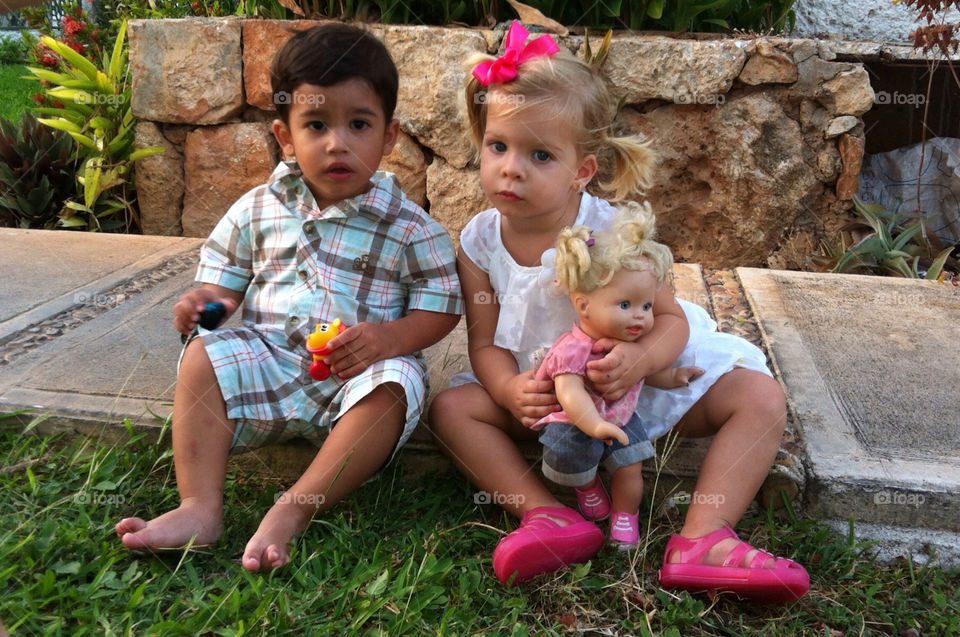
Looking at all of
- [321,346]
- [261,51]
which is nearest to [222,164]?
[261,51]

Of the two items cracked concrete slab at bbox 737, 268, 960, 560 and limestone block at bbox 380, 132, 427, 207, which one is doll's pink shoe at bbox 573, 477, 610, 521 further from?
limestone block at bbox 380, 132, 427, 207

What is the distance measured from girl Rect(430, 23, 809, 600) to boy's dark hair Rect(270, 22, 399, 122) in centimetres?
23

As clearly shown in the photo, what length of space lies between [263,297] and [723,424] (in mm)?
1165

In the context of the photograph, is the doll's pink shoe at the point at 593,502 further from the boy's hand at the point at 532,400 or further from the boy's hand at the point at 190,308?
the boy's hand at the point at 190,308

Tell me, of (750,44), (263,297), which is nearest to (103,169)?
(263,297)

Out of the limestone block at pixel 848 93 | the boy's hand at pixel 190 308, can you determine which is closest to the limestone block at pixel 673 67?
the limestone block at pixel 848 93

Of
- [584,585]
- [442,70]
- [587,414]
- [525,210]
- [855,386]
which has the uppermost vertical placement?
[442,70]

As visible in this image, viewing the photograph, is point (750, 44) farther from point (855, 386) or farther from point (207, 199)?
point (207, 199)

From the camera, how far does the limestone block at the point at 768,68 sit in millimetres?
3641

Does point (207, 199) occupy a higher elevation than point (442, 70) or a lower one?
lower

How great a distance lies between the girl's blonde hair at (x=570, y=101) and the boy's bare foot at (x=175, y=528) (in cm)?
111

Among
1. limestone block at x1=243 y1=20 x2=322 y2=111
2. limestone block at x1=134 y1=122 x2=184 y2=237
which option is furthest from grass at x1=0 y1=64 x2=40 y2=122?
limestone block at x1=243 y1=20 x2=322 y2=111

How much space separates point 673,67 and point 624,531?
239cm

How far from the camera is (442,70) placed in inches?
149
